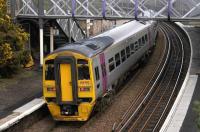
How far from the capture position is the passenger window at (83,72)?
56.8 feet

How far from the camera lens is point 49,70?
1772 cm

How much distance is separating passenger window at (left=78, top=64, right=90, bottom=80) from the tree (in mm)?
7397

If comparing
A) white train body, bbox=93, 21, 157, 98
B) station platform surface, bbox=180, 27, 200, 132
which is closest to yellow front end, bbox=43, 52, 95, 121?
white train body, bbox=93, 21, 157, 98

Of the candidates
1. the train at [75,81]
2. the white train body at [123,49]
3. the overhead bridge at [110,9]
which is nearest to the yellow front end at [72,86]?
the train at [75,81]

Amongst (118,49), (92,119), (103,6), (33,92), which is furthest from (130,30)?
(92,119)

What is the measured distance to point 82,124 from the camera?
18250 millimetres

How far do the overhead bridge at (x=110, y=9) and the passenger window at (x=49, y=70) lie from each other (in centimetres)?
737

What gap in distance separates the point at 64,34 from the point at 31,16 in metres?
4.59

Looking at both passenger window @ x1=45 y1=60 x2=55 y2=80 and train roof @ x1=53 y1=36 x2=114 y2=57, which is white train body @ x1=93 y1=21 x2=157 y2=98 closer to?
train roof @ x1=53 y1=36 x2=114 y2=57

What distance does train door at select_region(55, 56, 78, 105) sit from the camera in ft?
56.2

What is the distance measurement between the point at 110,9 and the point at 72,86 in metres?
8.94

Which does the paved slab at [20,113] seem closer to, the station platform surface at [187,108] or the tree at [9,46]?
the tree at [9,46]

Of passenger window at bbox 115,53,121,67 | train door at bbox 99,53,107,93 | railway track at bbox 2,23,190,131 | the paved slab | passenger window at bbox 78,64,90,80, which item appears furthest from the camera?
passenger window at bbox 115,53,121,67

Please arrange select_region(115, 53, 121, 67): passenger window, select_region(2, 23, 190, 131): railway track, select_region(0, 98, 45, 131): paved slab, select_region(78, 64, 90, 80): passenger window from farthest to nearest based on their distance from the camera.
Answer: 1. select_region(115, 53, 121, 67): passenger window
2. select_region(2, 23, 190, 131): railway track
3. select_region(78, 64, 90, 80): passenger window
4. select_region(0, 98, 45, 131): paved slab
